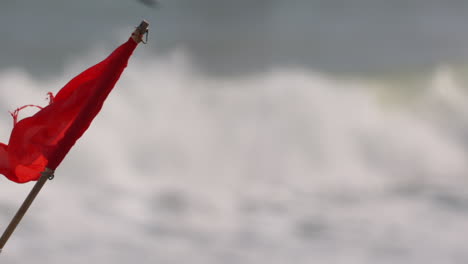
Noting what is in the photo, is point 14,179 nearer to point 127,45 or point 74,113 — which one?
point 74,113

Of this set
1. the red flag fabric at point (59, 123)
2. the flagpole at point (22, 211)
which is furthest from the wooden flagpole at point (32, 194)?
the red flag fabric at point (59, 123)

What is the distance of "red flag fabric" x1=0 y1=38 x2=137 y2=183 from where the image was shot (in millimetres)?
25844

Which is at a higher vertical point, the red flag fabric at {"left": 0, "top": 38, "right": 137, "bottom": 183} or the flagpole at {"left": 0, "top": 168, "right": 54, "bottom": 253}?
the red flag fabric at {"left": 0, "top": 38, "right": 137, "bottom": 183}

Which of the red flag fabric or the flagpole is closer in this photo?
the flagpole

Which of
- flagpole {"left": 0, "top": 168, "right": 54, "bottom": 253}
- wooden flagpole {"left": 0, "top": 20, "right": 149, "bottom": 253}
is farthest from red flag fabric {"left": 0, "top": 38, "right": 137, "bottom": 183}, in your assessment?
flagpole {"left": 0, "top": 168, "right": 54, "bottom": 253}

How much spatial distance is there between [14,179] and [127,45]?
25.5 feet

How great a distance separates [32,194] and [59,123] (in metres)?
3.71

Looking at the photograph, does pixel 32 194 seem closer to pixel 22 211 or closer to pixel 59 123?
pixel 22 211

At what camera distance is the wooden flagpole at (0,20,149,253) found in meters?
24.4

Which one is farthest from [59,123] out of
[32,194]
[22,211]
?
[22,211]

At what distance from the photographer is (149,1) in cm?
2356

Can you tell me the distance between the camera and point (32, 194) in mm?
24422

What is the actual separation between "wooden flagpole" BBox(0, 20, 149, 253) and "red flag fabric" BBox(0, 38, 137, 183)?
42 cm

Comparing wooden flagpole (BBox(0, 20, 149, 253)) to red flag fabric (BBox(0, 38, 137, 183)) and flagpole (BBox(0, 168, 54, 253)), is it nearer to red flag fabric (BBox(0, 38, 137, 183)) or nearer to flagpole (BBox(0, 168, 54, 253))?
flagpole (BBox(0, 168, 54, 253))
